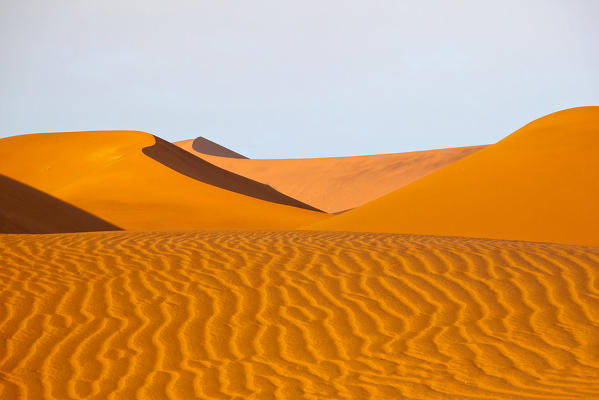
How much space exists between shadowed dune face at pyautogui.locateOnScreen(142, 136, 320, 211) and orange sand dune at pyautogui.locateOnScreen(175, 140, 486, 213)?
781 inches

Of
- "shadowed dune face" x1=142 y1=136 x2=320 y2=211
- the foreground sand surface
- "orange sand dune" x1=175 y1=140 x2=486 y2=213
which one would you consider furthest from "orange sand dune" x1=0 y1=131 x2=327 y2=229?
"orange sand dune" x1=175 y1=140 x2=486 y2=213

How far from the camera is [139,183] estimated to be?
30.0m

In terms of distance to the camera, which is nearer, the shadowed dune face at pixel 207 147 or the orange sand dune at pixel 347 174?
the orange sand dune at pixel 347 174

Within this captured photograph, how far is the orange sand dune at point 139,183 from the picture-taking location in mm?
25938

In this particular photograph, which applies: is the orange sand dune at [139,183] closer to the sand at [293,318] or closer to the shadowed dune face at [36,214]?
the shadowed dune face at [36,214]

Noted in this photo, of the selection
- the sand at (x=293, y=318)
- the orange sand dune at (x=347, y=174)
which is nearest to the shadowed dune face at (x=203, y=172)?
the orange sand dune at (x=347, y=174)

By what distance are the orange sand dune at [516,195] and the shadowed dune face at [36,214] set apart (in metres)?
7.94

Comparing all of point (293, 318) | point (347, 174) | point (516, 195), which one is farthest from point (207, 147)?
point (293, 318)

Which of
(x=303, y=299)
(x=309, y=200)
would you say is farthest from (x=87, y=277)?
(x=309, y=200)

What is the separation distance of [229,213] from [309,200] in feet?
118

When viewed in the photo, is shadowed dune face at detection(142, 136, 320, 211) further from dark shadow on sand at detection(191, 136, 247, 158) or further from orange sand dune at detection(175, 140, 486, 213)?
dark shadow on sand at detection(191, 136, 247, 158)

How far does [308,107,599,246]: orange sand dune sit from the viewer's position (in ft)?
52.5

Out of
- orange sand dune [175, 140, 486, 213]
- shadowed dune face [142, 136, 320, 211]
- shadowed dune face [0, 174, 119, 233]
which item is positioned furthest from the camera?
orange sand dune [175, 140, 486, 213]

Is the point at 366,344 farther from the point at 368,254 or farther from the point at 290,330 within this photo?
the point at 368,254
